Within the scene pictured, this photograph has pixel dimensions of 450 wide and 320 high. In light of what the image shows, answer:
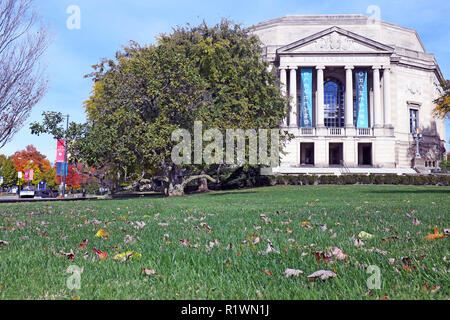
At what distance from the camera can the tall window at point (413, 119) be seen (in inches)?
2199

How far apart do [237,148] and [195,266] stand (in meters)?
18.9

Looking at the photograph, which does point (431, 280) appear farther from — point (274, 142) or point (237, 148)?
point (274, 142)

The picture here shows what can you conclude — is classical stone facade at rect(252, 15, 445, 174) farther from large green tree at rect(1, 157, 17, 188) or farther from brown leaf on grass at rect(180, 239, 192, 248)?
large green tree at rect(1, 157, 17, 188)

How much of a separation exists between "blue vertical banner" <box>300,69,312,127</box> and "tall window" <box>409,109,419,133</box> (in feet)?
64.7

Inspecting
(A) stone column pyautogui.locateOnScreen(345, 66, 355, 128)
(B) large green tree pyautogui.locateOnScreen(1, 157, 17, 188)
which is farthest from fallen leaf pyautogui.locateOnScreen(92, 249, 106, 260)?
(B) large green tree pyautogui.locateOnScreen(1, 157, 17, 188)

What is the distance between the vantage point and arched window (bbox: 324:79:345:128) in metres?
50.8

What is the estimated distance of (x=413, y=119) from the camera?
185 feet

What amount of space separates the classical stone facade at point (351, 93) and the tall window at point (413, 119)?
3cm

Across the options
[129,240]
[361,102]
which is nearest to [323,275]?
[129,240]

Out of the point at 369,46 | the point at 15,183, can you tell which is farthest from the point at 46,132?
the point at 15,183

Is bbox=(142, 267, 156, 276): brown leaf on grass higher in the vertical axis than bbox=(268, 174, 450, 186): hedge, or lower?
lower

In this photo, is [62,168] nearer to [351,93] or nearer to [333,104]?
[351,93]

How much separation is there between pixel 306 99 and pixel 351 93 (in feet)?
21.0

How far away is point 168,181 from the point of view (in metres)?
24.3
